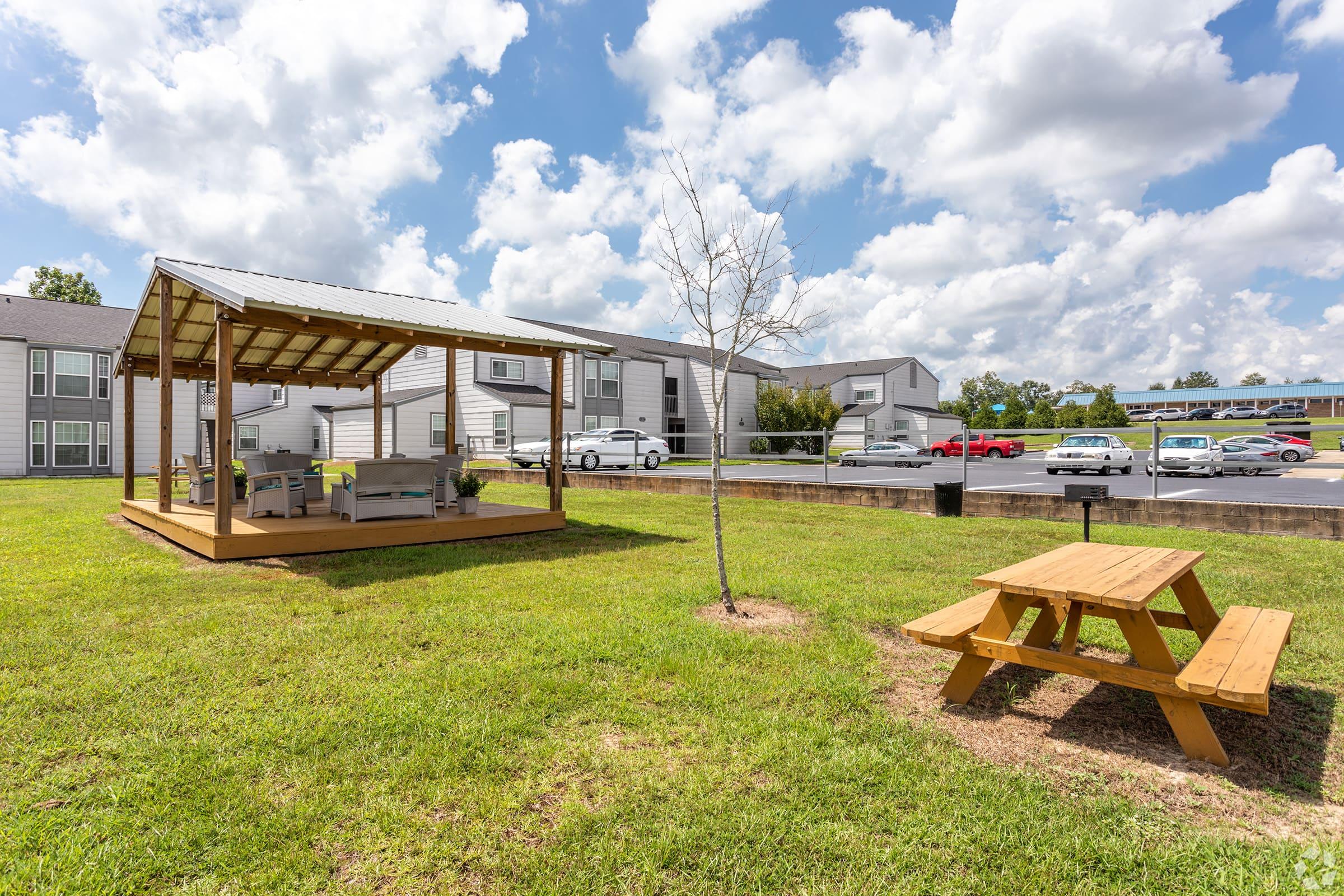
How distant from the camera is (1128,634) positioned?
3.35 m

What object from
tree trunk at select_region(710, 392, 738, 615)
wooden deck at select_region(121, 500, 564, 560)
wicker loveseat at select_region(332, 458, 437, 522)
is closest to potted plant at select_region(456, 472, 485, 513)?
wooden deck at select_region(121, 500, 564, 560)

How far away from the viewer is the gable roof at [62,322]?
27.5 meters

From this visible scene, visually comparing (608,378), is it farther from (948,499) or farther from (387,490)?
(387,490)

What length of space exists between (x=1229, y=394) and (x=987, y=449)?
339 feet

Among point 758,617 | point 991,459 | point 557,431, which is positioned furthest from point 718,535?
point 991,459

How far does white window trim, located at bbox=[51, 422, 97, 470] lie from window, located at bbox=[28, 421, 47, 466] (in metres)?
0.21

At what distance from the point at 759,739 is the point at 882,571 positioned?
414 centimetres

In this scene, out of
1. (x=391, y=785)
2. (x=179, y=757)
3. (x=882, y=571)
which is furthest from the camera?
(x=882, y=571)

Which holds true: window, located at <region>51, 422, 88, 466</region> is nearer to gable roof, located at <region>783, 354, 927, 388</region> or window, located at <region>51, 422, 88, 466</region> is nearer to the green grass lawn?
the green grass lawn

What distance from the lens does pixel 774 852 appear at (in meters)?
2.50

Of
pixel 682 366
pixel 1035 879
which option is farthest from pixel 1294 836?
pixel 682 366

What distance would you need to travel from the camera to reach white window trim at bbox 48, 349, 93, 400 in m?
27.5

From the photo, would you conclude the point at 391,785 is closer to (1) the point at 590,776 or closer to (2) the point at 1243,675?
(1) the point at 590,776

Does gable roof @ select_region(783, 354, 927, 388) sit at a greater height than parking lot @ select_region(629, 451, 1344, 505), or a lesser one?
greater
